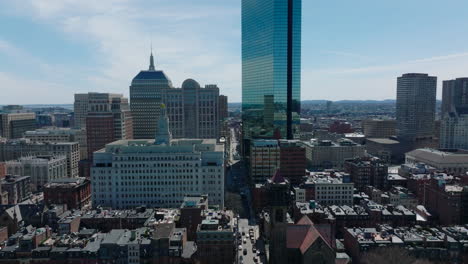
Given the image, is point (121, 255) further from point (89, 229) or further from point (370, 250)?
point (370, 250)

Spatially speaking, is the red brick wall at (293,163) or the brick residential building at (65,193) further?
the red brick wall at (293,163)

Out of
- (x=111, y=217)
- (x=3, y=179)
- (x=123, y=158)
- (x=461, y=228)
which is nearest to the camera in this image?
(x=461, y=228)

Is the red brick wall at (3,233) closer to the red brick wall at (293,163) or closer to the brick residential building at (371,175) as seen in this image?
the red brick wall at (293,163)

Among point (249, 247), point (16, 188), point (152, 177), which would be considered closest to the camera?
point (249, 247)

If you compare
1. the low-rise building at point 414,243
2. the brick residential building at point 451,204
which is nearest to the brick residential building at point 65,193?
the low-rise building at point 414,243

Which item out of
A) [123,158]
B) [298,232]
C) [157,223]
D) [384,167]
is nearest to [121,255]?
[157,223]

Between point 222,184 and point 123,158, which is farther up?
point 123,158

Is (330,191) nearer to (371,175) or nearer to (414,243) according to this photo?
(371,175)

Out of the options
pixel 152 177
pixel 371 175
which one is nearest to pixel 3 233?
pixel 152 177

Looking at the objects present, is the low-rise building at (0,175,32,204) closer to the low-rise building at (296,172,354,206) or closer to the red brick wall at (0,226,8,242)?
the red brick wall at (0,226,8,242)
